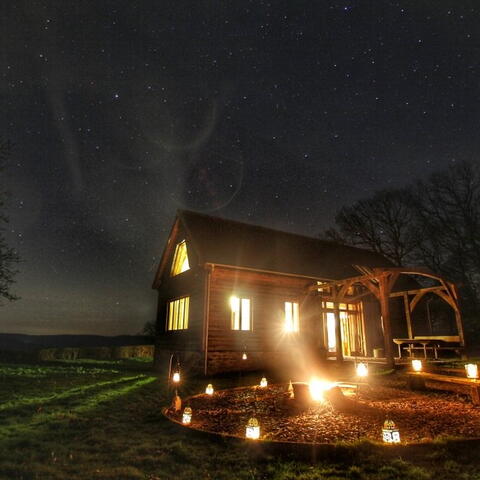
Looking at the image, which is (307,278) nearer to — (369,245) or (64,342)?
(369,245)

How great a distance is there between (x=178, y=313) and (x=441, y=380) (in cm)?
1209

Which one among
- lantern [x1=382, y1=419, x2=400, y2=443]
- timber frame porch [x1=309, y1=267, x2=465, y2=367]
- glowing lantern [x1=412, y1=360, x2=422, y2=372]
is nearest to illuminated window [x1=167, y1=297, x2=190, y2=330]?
timber frame porch [x1=309, y1=267, x2=465, y2=367]

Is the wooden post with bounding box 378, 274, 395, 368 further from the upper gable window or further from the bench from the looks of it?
the upper gable window

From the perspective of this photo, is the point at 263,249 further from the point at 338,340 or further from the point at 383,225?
the point at 383,225

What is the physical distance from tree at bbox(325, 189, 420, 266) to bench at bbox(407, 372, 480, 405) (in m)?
23.4

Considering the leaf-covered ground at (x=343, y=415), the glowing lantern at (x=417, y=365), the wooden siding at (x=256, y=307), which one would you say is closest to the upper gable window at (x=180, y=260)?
the wooden siding at (x=256, y=307)

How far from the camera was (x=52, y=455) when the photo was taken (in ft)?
17.6

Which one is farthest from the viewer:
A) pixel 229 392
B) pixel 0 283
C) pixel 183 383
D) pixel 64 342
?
pixel 64 342

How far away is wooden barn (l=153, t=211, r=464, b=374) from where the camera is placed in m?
15.0

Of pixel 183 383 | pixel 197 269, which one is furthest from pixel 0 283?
pixel 183 383

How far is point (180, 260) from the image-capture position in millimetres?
19062

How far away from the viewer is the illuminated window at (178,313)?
17.2 metres

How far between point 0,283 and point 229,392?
1823 cm

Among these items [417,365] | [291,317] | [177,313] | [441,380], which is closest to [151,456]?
[441,380]
